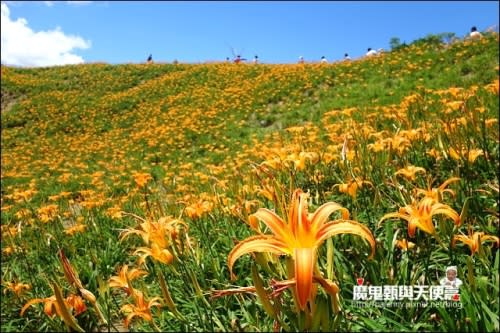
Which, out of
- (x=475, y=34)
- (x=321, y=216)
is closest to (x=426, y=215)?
(x=321, y=216)

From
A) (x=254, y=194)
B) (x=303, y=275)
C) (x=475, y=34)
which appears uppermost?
(x=475, y=34)

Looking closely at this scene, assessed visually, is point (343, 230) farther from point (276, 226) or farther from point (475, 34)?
point (475, 34)

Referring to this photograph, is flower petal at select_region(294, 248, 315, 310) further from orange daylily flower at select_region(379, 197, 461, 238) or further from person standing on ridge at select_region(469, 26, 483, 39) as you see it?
person standing on ridge at select_region(469, 26, 483, 39)

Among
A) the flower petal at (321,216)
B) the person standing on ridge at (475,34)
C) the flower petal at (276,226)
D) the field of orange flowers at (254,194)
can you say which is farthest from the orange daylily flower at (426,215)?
the person standing on ridge at (475,34)

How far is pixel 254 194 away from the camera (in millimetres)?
3992

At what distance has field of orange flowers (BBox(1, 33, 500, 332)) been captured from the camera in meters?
1.63

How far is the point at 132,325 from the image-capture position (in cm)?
285

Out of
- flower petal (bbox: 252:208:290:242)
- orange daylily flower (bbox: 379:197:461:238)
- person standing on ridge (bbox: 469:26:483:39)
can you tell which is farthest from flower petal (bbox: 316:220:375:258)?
person standing on ridge (bbox: 469:26:483:39)

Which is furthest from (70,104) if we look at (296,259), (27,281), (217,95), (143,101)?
(296,259)

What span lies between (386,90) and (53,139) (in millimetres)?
12017

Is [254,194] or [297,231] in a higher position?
[254,194]

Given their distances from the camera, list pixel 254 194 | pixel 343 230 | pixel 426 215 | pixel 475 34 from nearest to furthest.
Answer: pixel 343 230 < pixel 426 215 < pixel 254 194 < pixel 475 34

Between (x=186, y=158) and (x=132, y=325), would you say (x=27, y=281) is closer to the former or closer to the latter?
(x=132, y=325)

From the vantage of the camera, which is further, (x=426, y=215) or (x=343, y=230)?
(x=426, y=215)
